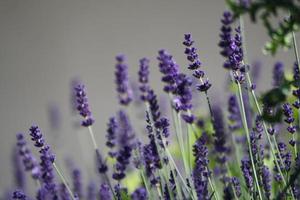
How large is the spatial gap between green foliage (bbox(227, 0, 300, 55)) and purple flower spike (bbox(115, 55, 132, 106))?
4.25ft

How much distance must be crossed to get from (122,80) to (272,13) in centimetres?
144

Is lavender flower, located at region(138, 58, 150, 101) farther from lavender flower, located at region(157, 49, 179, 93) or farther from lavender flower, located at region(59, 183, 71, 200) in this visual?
lavender flower, located at region(59, 183, 71, 200)

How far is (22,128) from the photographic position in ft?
28.9

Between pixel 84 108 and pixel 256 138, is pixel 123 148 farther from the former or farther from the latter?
pixel 256 138

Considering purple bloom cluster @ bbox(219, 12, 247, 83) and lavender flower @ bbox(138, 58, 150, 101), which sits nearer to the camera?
purple bloom cluster @ bbox(219, 12, 247, 83)

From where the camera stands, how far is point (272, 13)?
133 cm

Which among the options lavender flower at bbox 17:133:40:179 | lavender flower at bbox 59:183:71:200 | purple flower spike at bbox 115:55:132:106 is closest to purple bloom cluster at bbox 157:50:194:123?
purple flower spike at bbox 115:55:132:106

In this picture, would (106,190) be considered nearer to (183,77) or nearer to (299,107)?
(183,77)

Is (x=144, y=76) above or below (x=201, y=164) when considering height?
above

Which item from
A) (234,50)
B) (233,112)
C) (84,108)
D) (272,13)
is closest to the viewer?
(272,13)

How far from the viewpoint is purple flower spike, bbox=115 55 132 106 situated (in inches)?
105

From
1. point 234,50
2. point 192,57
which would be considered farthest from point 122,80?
point 234,50

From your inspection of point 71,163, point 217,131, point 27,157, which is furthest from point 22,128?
point 217,131

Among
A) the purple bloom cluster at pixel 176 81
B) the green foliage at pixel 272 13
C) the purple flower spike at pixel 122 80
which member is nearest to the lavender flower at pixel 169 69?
the purple bloom cluster at pixel 176 81
